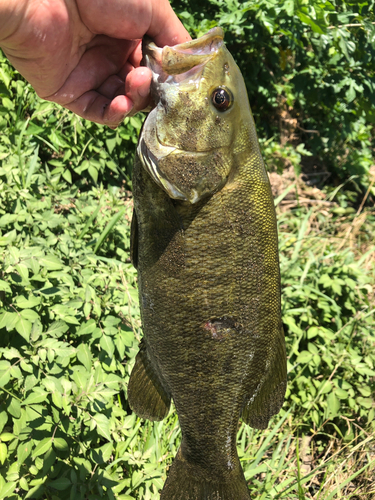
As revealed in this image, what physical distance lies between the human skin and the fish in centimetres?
20

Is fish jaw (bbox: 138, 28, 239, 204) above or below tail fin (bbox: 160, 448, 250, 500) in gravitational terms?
above

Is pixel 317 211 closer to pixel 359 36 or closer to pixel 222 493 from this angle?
pixel 359 36

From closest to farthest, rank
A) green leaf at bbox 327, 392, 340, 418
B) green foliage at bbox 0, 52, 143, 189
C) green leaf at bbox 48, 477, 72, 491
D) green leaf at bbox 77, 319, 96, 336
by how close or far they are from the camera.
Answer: green leaf at bbox 48, 477, 72, 491
green leaf at bbox 77, 319, 96, 336
green leaf at bbox 327, 392, 340, 418
green foliage at bbox 0, 52, 143, 189

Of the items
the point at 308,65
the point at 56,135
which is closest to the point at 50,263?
the point at 56,135

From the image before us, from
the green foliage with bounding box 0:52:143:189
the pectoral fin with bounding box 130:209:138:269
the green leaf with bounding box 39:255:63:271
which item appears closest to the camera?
the pectoral fin with bounding box 130:209:138:269

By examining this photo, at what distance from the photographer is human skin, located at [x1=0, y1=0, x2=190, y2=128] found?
1.81 m

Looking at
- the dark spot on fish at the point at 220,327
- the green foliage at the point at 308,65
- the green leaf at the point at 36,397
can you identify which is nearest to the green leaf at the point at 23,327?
the green leaf at the point at 36,397

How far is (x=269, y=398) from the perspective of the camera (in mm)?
1953

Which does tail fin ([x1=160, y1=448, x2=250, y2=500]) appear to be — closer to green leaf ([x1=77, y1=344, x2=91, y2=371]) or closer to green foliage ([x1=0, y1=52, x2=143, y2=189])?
green leaf ([x1=77, y1=344, x2=91, y2=371])

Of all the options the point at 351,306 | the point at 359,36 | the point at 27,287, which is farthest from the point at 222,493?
the point at 359,36

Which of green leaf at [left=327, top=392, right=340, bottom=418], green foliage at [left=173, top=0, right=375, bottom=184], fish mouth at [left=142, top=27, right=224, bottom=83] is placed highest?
fish mouth at [left=142, top=27, right=224, bottom=83]

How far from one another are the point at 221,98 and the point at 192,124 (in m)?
0.15

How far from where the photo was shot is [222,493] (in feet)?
6.32

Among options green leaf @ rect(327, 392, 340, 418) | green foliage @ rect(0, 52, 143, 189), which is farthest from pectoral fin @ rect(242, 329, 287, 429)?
green foliage @ rect(0, 52, 143, 189)
